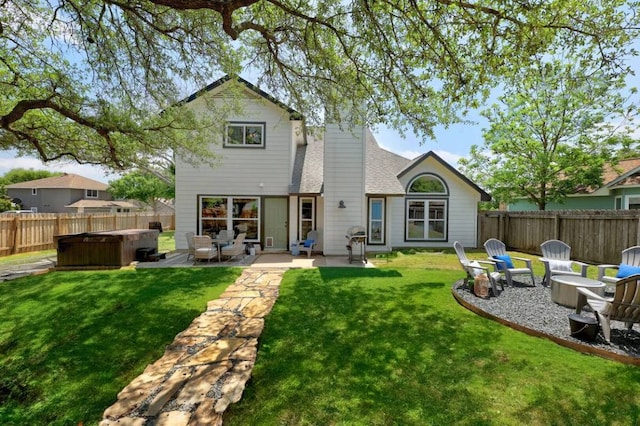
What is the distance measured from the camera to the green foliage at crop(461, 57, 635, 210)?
15.9 meters

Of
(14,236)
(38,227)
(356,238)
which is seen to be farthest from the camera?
(38,227)

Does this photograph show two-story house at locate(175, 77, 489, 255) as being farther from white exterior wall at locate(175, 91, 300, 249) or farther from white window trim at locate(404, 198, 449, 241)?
white window trim at locate(404, 198, 449, 241)

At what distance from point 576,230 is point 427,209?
19.6 feet

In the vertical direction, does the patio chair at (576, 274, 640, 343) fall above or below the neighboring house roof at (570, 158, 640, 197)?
below

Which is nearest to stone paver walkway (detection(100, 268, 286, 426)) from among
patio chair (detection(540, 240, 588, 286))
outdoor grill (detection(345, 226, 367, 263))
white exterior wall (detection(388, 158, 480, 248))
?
outdoor grill (detection(345, 226, 367, 263))

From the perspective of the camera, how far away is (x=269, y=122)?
1391cm

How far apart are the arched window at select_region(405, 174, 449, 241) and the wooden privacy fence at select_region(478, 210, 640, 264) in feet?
8.15

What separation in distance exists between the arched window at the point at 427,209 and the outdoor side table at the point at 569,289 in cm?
949

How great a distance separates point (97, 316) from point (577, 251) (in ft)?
49.5

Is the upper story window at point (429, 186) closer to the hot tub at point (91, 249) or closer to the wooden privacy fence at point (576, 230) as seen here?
the wooden privacy fence at point (576, 230)

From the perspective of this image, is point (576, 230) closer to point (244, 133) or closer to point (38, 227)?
point (244, 133)

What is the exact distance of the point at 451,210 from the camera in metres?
15.8

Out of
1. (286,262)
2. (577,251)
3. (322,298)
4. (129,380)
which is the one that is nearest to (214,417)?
(129,380)

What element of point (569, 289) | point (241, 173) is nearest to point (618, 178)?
point (569, 289)
